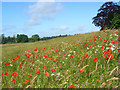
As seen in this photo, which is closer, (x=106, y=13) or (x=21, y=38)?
(x=106, y=13)

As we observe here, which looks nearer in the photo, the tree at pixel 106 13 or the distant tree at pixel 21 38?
the tree at pixel 106 13

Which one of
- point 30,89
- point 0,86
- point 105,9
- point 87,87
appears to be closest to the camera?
point 87,87

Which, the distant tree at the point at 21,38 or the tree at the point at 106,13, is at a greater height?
the tree at the point at 106,13

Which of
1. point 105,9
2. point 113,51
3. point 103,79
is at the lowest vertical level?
point 103,79

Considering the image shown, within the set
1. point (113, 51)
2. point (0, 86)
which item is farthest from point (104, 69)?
point (0, 86)

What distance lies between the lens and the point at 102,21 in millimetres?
30078

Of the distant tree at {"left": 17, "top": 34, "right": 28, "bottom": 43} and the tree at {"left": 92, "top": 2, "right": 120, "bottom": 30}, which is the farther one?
the distant tree at {"left": 17, "top": 34, "right": 28, "bottom": 43}

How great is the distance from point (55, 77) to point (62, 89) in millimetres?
569

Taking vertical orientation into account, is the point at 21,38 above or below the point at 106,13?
below

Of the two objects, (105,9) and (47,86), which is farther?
(105,9)

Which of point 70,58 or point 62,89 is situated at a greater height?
point 70,58

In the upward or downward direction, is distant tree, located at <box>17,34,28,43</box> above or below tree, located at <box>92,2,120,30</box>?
below

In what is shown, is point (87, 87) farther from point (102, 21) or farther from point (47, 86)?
point (102, 21)

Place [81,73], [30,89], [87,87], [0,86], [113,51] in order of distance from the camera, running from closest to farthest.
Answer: [87,87] → [30,89] → [0,86] → [81,73] → [113,51]
